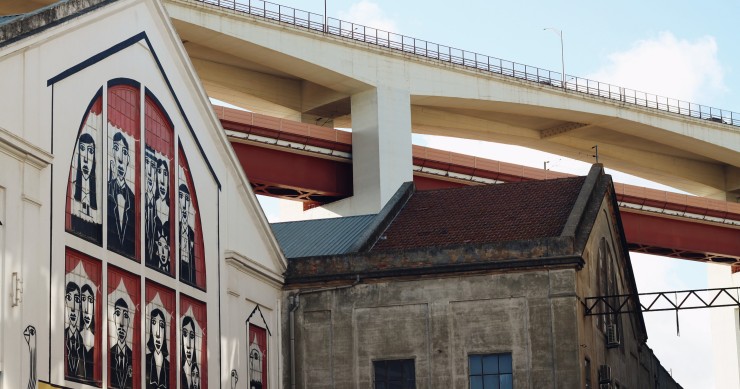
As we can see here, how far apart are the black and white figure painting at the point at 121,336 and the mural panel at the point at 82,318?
64 centimetres

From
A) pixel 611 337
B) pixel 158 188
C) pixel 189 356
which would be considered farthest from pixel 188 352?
pixel 611 337

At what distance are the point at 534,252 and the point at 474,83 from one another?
146 ft

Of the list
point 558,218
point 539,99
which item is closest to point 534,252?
point 558,218

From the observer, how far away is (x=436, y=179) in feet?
263

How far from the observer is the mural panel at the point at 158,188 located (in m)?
34.2

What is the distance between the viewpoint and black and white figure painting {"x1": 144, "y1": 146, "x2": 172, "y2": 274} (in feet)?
112

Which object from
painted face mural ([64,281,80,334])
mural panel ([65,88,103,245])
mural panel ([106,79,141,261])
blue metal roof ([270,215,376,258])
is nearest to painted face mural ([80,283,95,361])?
painted face mural ([64,281,80,334])

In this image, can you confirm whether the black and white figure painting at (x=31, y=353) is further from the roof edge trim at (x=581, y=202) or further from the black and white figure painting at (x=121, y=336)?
the roof edge trim at (x=581, y=202)

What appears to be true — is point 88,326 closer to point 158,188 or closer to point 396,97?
point 158,188

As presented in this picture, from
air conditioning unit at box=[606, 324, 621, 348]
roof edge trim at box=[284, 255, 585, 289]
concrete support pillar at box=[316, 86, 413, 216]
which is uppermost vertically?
concrete support pillar at box=[316, 86, 413, 216]

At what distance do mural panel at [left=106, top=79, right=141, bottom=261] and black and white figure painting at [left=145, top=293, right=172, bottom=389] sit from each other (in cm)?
160

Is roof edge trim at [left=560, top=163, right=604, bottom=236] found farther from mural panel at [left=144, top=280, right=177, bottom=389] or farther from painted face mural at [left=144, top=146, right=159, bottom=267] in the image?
painted face mural at [left=144, top=146, right=159, bottom=267]

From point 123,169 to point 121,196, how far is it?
2.20ft

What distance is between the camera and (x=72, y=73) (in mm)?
31172
